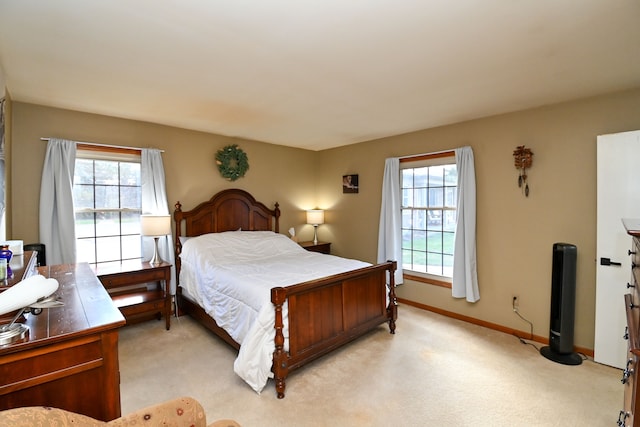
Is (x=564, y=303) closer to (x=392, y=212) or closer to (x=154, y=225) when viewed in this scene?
(x=392, y=212)

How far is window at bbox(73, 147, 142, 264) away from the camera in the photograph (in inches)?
133

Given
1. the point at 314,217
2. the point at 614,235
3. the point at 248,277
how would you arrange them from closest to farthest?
the point at 614,235, the point at 248,277, the point at 314,217

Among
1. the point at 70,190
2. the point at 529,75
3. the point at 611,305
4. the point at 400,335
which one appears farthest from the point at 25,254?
the point at 611,305

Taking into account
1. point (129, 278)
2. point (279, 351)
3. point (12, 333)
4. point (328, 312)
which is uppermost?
point (12, 333)

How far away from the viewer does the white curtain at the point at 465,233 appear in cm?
351

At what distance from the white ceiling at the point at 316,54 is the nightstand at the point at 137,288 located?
67.4 inches

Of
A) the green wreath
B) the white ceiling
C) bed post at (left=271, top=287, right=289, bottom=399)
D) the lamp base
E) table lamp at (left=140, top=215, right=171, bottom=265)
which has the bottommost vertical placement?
bed post at (left=271, top=287, right=289, bottom=399)

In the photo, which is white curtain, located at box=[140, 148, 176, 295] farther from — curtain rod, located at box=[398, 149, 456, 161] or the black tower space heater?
the black tower space heater

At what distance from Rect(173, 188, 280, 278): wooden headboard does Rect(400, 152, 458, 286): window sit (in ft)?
6.77

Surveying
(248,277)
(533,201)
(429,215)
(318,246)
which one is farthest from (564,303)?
(318,246)

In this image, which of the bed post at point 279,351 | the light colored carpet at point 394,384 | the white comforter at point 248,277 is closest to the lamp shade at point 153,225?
the white comforter at point 248,277

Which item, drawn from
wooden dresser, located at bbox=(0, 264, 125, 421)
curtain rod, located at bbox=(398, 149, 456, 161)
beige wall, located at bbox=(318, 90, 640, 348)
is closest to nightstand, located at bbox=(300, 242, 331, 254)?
beige wall, located at bbox=(318, 90, 640, 348)

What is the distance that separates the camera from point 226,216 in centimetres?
431

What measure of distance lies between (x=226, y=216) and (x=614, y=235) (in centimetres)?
427
